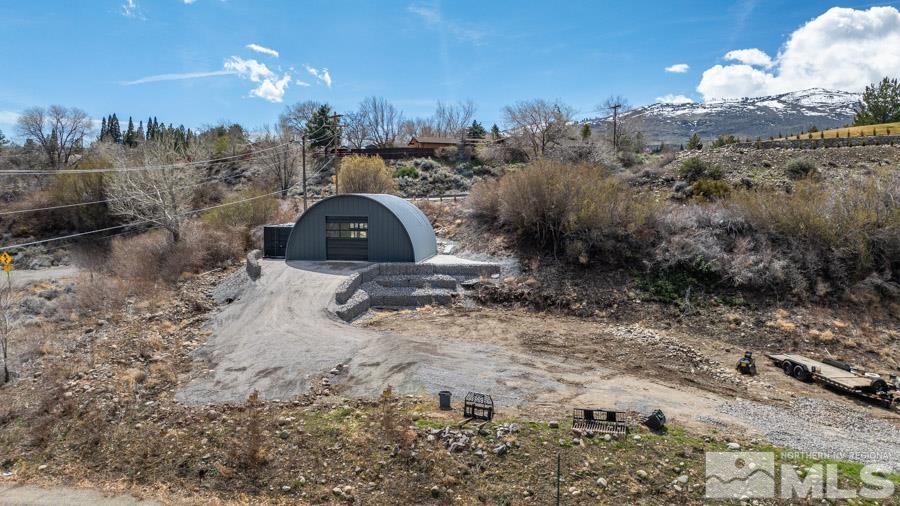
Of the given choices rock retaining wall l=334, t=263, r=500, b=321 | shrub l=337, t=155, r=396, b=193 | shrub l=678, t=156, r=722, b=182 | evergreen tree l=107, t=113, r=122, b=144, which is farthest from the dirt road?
evergreen tree l=107, t=113, r=122, b=144

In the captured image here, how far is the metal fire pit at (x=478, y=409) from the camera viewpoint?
8.82m

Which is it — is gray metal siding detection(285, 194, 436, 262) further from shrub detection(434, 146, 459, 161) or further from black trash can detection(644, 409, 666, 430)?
shrub detection(434, 146, 459, 161)

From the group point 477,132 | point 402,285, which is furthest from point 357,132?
point 402,285

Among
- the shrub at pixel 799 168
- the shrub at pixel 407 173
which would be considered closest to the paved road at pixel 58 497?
the shrub at pixel 799 168

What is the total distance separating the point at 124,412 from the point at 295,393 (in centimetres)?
374

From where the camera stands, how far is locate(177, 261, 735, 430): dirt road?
1001 cm

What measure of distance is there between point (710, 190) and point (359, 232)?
18.7m

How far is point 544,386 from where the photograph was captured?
414 inches

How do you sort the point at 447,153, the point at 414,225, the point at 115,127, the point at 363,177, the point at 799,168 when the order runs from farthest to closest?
the point at 115,127 < the point at 447,153 < the point at 363,177 < the point at 799,168 < the point at 414,225

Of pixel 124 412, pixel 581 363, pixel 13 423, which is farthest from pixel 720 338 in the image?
pixel 13 423

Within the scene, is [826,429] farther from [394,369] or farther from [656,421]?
[394,369]

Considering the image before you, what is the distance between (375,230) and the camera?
66.1 ft
